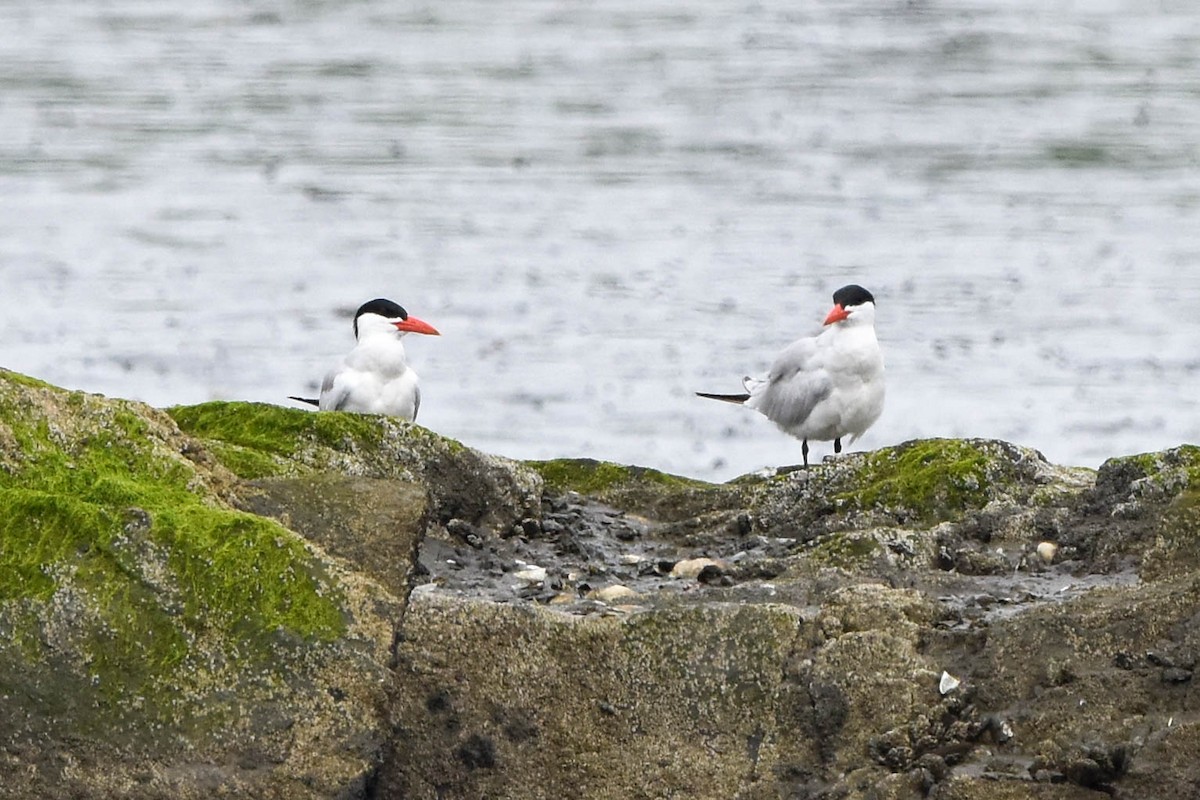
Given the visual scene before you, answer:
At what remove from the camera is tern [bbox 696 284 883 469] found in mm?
10547

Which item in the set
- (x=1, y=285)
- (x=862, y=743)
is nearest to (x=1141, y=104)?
(x=1, y=285)

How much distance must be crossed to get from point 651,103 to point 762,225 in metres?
5.73

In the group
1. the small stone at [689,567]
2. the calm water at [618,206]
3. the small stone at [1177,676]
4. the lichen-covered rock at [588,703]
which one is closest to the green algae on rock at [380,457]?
the small stone at [689,567]

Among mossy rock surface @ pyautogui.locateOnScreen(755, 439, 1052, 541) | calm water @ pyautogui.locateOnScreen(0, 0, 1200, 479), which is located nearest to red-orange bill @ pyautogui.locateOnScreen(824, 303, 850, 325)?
calm water @ pyautogui.locateOnScreen(0, 0, 1200, 479)

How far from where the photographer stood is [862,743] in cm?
494

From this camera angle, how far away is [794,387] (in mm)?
10742

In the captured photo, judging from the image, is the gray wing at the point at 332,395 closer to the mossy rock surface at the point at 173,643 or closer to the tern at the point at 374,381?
the tern at the point at 374,381

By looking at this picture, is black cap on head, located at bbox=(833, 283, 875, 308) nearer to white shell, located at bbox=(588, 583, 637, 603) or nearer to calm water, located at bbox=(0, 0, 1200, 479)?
calm water, located at bbox=(0, 0, 1200, 479)

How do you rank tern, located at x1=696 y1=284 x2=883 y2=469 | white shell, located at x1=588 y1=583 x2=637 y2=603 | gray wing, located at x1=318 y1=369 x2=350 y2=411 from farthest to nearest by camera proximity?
gray wing, located at x1=318 y1=369 x2=350 y2=411
tern, located at x1=696 y1=284 x2=883 y2=469
white shell, located at x1=588 y1=583 x2=637 y2=603

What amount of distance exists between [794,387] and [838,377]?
309 mm

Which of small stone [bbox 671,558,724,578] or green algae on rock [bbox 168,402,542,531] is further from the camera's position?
green algae on rock [bbox 168,402,542,531]

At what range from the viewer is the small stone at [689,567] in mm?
6199

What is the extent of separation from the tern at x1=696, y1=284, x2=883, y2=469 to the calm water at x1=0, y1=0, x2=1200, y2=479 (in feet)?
5.10

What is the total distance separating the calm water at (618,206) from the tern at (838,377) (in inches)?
61.2
